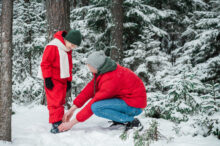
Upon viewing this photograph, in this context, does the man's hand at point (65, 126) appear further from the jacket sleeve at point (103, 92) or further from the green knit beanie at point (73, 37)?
the green knit beanie at point (73, 37)

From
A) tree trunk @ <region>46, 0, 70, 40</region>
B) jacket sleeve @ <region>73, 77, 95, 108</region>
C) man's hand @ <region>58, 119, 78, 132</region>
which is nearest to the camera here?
man's hand @ <region>58, 119, 78, 132</region>

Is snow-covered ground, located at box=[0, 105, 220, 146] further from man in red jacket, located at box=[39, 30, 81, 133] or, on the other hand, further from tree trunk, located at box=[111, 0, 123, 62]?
tree trunk, located at box=[111, 0, 123, 62]

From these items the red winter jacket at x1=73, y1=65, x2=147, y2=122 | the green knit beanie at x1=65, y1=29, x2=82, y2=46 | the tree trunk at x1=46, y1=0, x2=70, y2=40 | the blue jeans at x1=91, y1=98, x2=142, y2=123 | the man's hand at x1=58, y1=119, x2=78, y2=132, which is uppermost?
the tree trunk at x1=46, y1=0, x2=70, y2=40

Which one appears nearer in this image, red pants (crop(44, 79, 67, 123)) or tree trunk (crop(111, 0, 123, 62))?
red pants (crop(44, 79, 67, 123))

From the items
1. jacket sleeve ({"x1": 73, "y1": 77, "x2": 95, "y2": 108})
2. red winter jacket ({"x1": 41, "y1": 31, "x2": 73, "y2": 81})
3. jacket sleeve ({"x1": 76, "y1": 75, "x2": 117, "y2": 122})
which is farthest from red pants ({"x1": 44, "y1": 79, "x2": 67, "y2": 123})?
jacket sleeve ({"x1": 76, "y1": 75, "x2": 117, "y2": 122})

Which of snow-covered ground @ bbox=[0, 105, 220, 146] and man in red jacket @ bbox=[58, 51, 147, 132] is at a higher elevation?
man in red jacket @ bbox=[58, 51, 147, 132]

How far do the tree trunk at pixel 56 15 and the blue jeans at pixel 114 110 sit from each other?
2305 millimetres

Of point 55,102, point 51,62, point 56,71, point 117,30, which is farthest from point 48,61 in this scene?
point 117,30

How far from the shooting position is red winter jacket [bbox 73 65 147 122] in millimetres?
2557

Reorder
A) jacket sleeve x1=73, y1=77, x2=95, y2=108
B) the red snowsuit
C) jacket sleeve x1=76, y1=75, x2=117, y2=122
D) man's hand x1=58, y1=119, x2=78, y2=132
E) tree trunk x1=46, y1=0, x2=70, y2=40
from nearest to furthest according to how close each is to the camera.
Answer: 1. jacket sleeve x1=76, y1=75, x2=117, y2=122
2. man's hand x1=58, y1=119, x2=78, y2=132
3. the red snowsuit
4. jacket sleeve x1=73, y1=77, x2=95, y2=108
5. tree trunk x1=46, y1=0, x2=70, y2=40

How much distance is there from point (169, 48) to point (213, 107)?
25.4ft

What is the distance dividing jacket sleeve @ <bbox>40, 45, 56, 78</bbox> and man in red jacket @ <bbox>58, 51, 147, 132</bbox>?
639 mm

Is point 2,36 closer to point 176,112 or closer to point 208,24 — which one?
point 176,112

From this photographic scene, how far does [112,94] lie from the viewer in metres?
2.66
